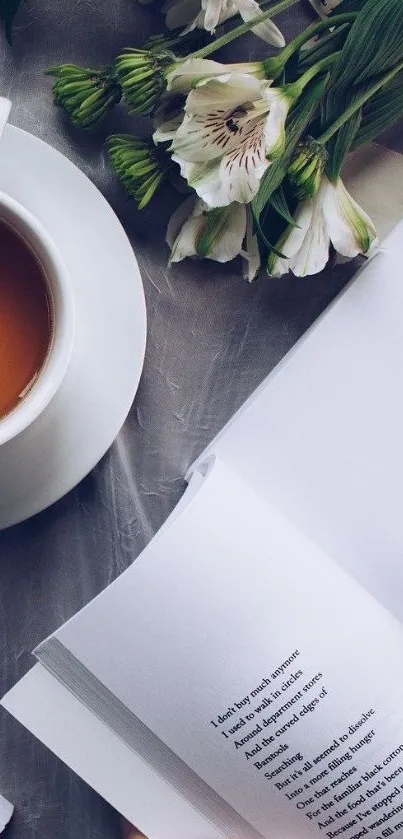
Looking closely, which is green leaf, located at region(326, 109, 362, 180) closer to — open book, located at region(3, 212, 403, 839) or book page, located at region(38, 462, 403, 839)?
open book, located at region(3, 212, 403, 839)

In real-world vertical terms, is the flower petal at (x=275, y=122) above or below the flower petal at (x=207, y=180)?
above

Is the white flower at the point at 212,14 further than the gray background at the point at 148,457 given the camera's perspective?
No

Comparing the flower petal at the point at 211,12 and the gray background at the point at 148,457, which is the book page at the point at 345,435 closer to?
the gray background at the point at 148,457

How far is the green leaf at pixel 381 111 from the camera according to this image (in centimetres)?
57

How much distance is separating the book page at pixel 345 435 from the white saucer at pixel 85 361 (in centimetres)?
10

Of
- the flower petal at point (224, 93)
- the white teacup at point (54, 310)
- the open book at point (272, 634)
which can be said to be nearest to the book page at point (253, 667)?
the open book at point (272, 634)

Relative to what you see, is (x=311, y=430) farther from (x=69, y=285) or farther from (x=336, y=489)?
(x=69, y=285)

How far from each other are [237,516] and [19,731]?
229 millimetres

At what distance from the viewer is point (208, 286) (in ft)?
2.10

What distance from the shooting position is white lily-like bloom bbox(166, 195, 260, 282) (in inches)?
23.1

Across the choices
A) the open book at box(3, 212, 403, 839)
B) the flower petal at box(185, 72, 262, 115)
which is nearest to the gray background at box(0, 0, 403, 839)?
the open book at box(3, 212, 403, 839)

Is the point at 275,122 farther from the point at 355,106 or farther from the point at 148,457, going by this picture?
the point at 148,457

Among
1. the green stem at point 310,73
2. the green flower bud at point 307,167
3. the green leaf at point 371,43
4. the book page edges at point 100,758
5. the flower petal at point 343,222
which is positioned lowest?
the book page edges at point 100,758

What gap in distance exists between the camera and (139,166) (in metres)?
0.59
